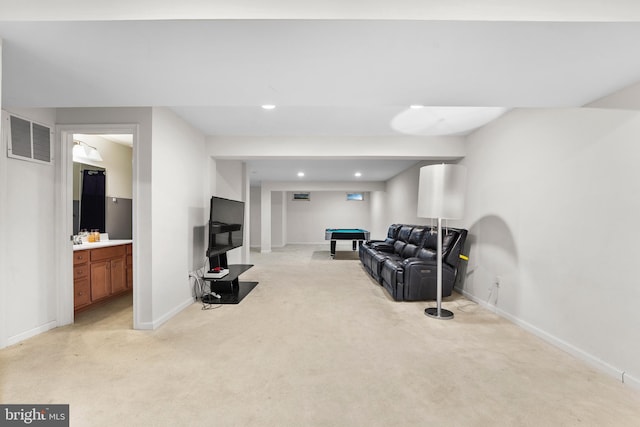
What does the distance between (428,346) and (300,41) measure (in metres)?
2.53

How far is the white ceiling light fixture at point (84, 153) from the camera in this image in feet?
12.0

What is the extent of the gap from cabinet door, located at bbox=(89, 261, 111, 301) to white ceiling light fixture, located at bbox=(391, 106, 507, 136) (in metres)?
4.04

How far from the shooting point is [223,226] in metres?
3.69

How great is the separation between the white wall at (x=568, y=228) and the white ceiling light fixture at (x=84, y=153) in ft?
17.2

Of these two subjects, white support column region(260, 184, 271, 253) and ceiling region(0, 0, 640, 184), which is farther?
white support column region(260, 184, 271, 253)

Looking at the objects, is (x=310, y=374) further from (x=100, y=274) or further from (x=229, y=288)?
(x=100, y=274)

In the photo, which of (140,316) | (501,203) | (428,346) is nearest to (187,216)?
(140,316)

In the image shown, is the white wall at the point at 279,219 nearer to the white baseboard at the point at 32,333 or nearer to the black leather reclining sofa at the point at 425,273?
the black leather reclining sofa at the point at 425,273

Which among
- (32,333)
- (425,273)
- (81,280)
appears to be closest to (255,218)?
(81,280)

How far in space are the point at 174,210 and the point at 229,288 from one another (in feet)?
4.94

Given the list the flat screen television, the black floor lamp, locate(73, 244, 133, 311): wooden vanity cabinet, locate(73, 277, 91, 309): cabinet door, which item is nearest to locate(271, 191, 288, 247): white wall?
the flat screen television

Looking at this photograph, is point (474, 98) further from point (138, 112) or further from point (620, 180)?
point (138, 112)

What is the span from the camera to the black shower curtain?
391 centimetres

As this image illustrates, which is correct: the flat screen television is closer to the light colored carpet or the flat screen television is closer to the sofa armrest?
the light colored carpet
